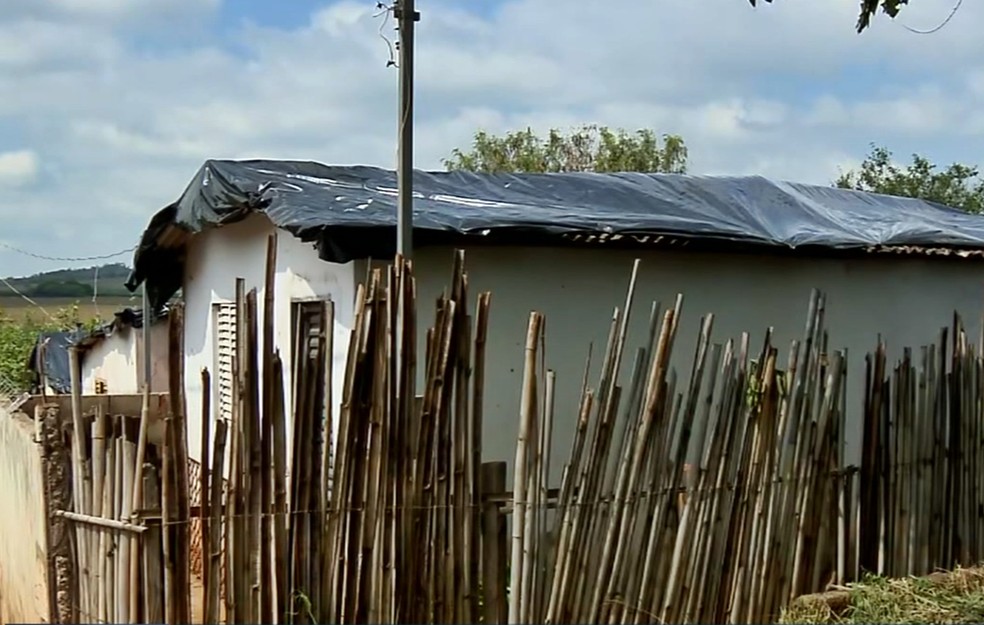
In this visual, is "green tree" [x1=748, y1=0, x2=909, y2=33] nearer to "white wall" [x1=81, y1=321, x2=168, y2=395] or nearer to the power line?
"white wall" [x1=81, y1=321, x2=168, y2=395]

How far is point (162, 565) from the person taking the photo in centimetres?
395

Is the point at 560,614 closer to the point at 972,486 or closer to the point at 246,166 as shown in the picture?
the point at 972,486

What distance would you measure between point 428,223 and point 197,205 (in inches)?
87.6

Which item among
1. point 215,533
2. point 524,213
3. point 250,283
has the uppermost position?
point 524,213

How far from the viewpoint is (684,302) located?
288 inches

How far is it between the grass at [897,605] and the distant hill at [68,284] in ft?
36.3

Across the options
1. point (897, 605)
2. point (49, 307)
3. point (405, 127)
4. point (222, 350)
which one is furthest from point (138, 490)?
point (49, 307)

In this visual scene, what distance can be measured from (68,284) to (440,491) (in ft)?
55.3

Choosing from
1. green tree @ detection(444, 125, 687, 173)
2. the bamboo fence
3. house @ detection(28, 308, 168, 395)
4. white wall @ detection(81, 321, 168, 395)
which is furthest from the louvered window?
green tree @ detection(444, 125, 687, 173)

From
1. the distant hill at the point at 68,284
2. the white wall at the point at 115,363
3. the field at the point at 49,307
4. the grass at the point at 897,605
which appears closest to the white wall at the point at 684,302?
the grass at the point at 897,605

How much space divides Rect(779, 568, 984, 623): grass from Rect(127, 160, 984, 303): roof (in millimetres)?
2522

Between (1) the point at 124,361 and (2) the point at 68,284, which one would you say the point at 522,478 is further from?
(2) the point at 68,284

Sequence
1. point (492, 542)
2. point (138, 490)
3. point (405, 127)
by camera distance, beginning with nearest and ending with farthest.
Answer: point (138, 490) < point (492, 542) < point (405, 127)

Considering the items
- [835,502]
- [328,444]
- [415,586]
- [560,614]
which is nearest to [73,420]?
[328,444]
